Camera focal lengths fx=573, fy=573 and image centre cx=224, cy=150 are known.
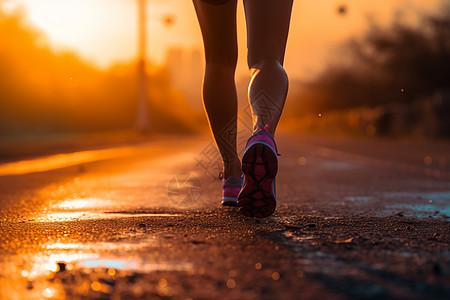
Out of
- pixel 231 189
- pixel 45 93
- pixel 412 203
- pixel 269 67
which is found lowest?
pixel 45 93

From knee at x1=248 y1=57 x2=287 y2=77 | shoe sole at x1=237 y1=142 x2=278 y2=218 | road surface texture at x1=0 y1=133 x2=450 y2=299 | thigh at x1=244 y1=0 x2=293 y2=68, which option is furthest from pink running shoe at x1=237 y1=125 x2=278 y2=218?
thigh at x1=244 y1=0 x2=293 y2=68

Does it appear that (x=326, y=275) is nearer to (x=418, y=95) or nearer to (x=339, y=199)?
(x=339, y=199)

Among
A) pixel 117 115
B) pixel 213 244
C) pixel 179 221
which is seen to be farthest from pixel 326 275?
pixel 117 115

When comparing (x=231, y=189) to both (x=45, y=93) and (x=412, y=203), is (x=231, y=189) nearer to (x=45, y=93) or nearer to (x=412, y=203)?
(x=412, y=203)

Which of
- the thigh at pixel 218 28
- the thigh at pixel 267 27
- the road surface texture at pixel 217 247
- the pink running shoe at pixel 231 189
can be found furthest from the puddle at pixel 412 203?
the thigh at pixel 218 28

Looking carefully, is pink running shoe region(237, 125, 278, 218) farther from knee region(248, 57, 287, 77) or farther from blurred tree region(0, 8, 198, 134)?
blurred tree region(0, 8, 198, 134)

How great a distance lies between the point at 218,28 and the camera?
3.19 meters

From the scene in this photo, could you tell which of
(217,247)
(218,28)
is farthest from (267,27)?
(217,247)

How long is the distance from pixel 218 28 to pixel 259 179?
1.09m

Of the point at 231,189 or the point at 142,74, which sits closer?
the point at 231,189

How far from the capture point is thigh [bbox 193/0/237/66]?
3.12m

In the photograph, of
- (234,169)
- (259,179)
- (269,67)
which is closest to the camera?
(259,179)

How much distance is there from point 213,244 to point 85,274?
0.57 metres

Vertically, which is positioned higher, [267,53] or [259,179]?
[267,53]
